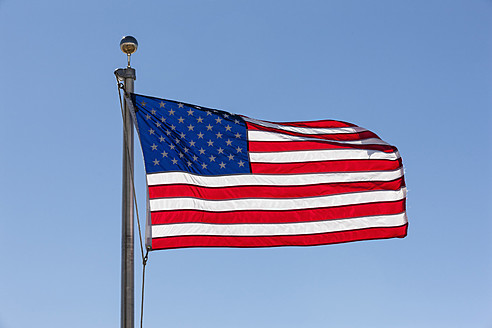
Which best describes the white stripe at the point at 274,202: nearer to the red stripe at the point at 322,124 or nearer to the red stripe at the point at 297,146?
the red stripe at the point at 297,146

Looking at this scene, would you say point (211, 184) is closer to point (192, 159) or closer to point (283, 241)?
point (192, 159)

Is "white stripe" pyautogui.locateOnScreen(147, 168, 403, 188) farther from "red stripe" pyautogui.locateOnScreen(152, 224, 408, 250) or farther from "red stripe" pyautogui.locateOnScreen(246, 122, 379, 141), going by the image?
"red stripe" pyautogui.locateOnScreen(152, 224, 408, 250)

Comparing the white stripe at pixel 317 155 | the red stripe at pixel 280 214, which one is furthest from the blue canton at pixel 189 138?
the red stripe at pixel 280 214

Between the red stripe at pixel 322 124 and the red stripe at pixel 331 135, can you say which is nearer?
the red stripe at pixel 331 135

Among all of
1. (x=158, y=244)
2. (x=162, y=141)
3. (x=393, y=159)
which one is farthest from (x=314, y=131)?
(x=158, y=244)

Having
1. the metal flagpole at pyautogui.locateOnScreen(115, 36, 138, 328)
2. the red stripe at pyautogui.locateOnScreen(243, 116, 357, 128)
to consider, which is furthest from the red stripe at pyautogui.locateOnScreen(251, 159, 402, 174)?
the metal flagpole at pyautogui.locateOnScreen(115, 36, 138, 328)

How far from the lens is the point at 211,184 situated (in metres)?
14.8

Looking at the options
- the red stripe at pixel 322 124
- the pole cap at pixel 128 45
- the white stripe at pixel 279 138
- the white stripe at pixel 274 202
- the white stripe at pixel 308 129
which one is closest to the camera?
the pole cap at pixel 128 45

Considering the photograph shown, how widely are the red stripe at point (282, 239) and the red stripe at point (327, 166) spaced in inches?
58.7

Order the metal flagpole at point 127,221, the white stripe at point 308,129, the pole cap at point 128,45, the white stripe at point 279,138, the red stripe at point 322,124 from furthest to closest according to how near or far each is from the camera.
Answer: the red stripe at point 322,124, the white stripe at point 308,129, the white stripe at point 279,138, the pole cap at point 128,45, the metal flagpole at point 127,221

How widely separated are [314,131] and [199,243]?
4.50 meters

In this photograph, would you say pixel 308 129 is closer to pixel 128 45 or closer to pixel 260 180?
pixel 260 180

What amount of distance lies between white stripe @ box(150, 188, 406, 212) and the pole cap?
3.02 meters

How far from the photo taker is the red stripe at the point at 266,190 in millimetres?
14070
